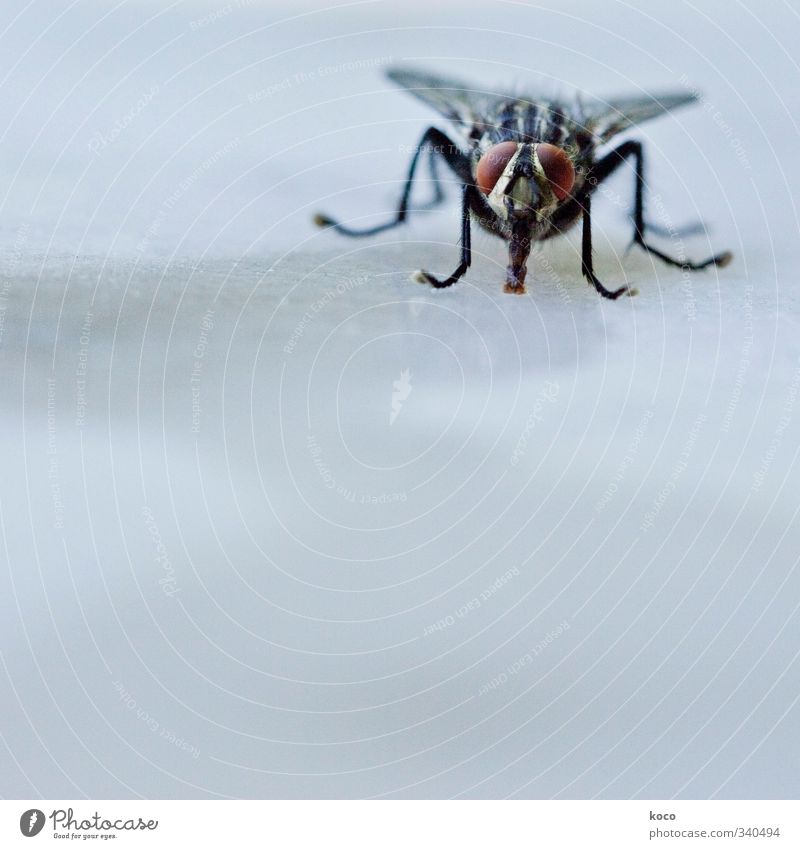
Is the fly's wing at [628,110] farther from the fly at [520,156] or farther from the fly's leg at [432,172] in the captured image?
the fly's leg at [432,172]

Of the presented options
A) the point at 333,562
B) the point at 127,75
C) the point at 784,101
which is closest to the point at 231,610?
the point at 333,562

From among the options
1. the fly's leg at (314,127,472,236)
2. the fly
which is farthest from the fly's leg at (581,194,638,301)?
the fly's leg at (314,127,472,236)

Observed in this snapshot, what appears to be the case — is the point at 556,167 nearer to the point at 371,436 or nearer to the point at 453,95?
the point at 453,95

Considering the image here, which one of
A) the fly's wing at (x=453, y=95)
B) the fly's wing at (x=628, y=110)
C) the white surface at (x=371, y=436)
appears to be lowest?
the white surface at (x=371, y=436)

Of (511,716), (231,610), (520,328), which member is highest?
(520,328)

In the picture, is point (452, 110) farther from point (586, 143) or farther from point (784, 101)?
point (784, 101)

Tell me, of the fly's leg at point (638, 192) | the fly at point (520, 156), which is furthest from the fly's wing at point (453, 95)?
the fly's leg at point (638, 192)

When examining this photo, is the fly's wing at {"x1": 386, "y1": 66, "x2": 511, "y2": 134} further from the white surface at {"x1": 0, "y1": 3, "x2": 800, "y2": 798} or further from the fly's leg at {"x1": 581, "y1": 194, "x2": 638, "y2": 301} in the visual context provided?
the fly's leg at {"x1": 581, "y1": 194, "x2": 638, "y2": 301}
